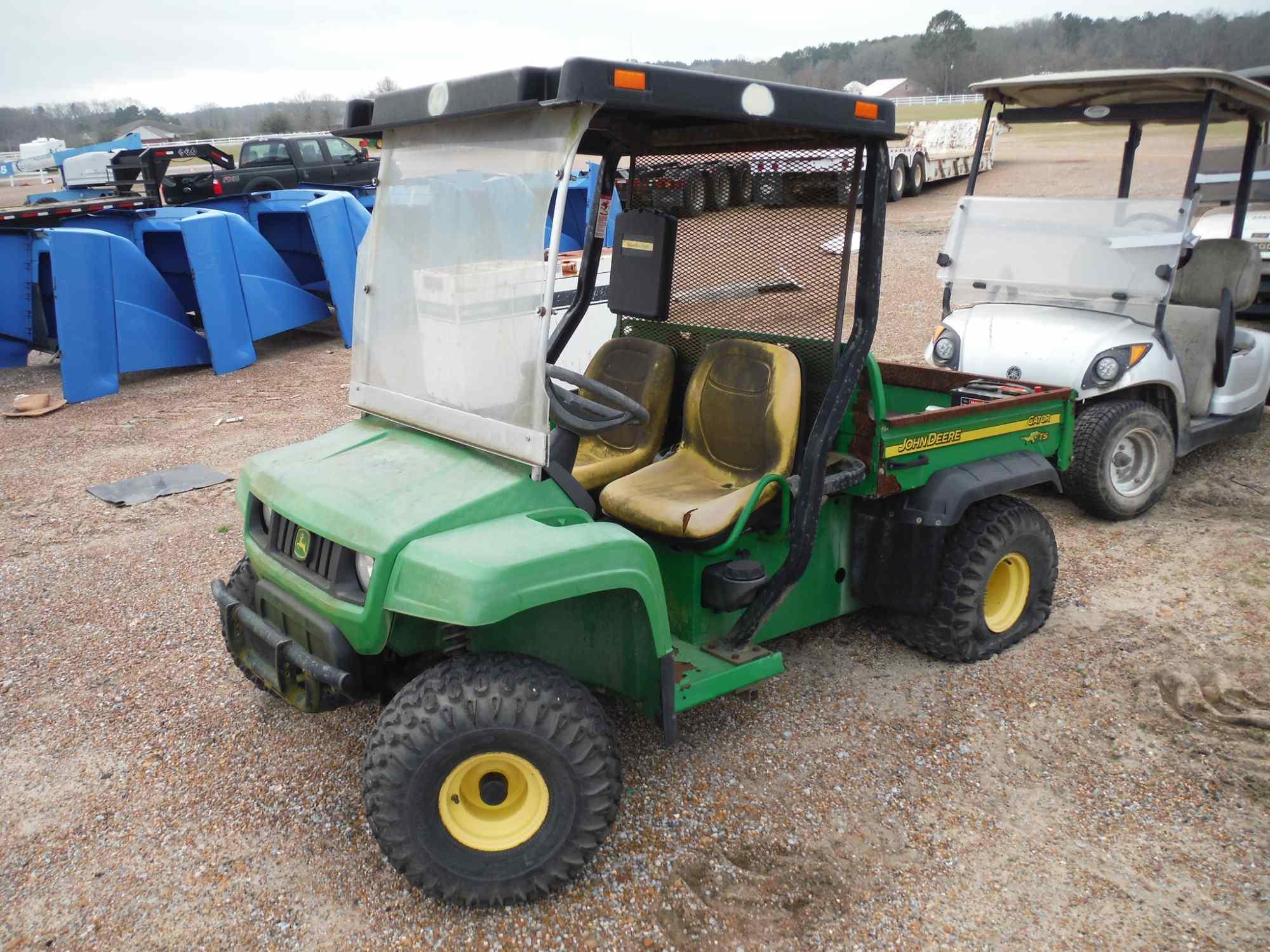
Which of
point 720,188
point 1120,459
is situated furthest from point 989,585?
point 720,188

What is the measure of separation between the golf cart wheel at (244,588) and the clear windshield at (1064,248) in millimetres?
4229

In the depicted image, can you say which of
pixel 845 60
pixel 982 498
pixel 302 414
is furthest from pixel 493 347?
pixel 845 60

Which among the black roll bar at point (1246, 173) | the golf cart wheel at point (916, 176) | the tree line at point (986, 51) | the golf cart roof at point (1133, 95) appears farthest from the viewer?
the tree line at point (986, 51)

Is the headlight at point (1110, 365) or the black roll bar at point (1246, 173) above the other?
the black roll bar at point (1246, 173)

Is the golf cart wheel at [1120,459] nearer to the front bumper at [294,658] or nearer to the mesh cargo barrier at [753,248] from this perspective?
the mesh cargo barrier at [753,248]

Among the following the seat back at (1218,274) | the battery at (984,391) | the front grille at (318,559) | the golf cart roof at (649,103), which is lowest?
the front grille at (318,559)

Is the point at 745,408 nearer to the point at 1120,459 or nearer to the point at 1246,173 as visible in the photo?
the point at 1120,459

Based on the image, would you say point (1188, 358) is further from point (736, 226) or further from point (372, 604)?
point (372, 604)

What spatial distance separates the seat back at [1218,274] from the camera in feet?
17.3

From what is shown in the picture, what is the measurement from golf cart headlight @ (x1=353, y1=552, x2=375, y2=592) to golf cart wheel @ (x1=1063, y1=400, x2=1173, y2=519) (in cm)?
370

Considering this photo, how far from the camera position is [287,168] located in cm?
1302

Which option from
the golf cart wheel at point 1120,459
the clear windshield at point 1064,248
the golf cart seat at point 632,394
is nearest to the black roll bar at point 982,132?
the clear windshield at point 1064,248

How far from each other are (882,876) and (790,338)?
1.76 m

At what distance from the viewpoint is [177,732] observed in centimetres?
330
